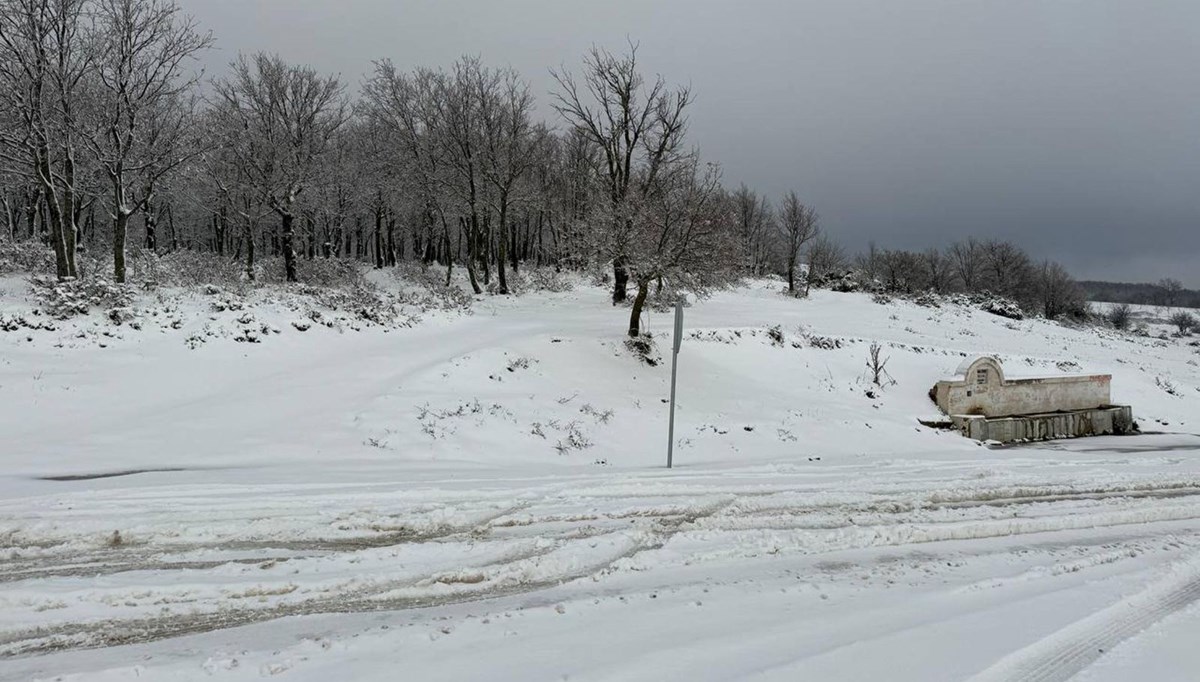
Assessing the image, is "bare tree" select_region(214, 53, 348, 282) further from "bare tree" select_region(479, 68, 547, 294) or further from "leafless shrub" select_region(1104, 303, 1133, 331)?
"leafless shrub" select_region(1104, 303, 1133, 331)

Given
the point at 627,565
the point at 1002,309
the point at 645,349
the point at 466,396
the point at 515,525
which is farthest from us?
the point at 1002,309

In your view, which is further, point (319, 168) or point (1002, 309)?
point (1002, 309)

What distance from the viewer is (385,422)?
11.3m

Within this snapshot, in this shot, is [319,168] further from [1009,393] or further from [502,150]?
[1009,393]

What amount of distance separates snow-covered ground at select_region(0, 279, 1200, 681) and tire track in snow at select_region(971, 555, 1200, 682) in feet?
0.08

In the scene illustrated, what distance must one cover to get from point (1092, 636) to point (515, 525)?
4994mm

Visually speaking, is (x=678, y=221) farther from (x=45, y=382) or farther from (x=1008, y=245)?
(x=1008, y=245)

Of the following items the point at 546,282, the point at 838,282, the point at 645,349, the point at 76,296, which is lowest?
the point at 645,349

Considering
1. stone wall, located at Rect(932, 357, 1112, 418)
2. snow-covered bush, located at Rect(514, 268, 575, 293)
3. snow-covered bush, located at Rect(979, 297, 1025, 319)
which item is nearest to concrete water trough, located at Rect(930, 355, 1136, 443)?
stone wall, located at Rect(932, 357, 1112, 418)

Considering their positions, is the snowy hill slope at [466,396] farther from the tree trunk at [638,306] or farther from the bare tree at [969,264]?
the bare tree at [969,264]

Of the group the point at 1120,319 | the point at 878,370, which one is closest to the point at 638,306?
the point at 878,370

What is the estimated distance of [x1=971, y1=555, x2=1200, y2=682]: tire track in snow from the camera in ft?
12.0

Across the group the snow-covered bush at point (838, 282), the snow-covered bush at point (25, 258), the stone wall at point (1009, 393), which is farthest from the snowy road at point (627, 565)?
the snow-covered bush at point (838, 282)

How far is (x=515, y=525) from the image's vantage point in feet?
21.1
